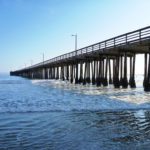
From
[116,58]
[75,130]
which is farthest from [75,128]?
[116,58]

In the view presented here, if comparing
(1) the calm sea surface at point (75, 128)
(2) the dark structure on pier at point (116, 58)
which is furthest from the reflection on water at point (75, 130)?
(2) the dark structure on pier at point (116, 58)

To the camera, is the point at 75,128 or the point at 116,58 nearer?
the point at 75,128

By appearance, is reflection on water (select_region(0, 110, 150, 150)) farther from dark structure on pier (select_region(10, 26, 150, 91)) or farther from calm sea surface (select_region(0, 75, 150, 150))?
dark structure on pier (select_region(10, 26, 150, 91))

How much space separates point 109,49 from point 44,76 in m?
47.9

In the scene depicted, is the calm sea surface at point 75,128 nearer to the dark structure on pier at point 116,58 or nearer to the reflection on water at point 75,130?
the reflection on water at point 75,130

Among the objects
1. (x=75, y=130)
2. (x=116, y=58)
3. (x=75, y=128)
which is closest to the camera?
(x=75, y=130)

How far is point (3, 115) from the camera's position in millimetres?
11375

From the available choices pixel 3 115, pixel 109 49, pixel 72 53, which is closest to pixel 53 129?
pixel 3 115

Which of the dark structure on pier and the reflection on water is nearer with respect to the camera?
the reflection on water

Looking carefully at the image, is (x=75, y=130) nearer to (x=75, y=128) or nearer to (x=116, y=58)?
(x=75, y=128)

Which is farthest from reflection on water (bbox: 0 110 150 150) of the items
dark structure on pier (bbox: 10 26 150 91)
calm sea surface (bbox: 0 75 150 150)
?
dark structure on pier (bbox: 10 26 150 91)

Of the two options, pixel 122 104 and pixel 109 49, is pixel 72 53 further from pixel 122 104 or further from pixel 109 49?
pixel 122 104

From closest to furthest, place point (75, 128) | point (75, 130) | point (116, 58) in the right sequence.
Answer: point (75, 130)
point (75, 128)
point (116, 58)

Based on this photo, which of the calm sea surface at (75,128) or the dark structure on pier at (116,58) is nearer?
the calm sea surface at (75,128)
